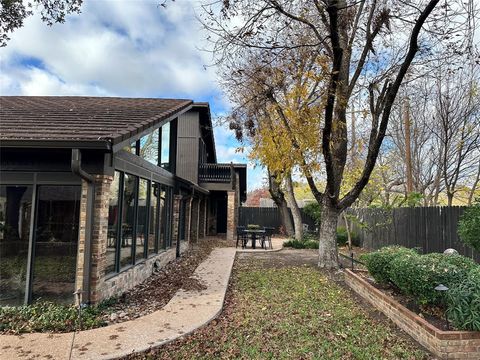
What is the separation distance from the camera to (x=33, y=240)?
6.00 m

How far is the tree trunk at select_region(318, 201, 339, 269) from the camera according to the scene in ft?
35.3

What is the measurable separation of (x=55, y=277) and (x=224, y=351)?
3.24 meters

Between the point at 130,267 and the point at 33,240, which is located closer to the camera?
the point at 33,240

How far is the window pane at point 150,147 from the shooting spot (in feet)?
27.7

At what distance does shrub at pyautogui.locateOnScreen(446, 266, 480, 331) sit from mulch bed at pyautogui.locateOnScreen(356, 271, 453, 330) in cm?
25

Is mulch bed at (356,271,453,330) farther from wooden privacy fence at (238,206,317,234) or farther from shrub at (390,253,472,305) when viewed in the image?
wooden privacy fence at (238,206,317,234)

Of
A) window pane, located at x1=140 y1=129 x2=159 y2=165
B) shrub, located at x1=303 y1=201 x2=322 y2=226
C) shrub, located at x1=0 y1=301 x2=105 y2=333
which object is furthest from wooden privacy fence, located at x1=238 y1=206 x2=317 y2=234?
shrub, located at x1=0 y1=301 x2=105 y2=333

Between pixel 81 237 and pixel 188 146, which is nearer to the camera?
pixel 81 237

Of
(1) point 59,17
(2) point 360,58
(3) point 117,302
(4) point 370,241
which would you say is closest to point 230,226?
(4) point 370,241

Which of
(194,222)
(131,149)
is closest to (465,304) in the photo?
(131,149)

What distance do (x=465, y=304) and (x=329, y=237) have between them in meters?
6.34

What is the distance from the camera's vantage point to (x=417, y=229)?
12.2 meters

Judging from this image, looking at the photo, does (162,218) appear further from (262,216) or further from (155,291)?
(262,216)

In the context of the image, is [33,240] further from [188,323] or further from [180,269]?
[180,269]
